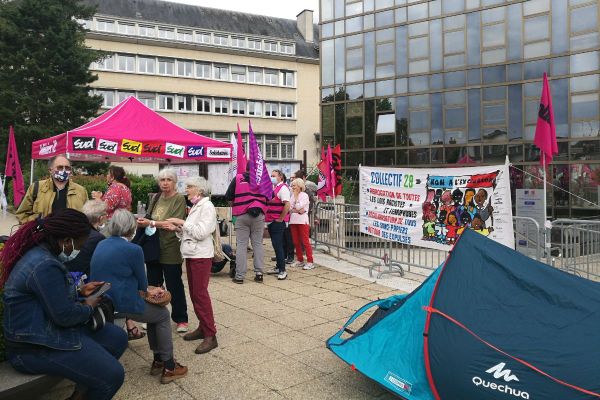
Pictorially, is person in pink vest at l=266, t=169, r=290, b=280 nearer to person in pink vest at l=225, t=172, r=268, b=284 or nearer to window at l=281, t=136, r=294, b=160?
person in pink vest at l=225, t=172, r=268, b=284

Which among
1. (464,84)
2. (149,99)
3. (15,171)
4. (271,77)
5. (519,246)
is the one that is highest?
(271,77)

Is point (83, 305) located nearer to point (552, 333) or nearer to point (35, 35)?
point (552, 333)

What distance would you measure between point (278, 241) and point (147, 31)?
39.0 meters

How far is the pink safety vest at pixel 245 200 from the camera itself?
25.4ft

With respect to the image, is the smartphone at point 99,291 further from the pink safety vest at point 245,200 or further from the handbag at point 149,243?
the pink safety vest at point 245,200

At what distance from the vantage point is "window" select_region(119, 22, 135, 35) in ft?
136

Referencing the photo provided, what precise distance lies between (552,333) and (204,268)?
3.03 m

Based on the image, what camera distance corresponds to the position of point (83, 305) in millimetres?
3266

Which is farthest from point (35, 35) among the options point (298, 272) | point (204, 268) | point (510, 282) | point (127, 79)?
point (510, 282)

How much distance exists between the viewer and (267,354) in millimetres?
4812

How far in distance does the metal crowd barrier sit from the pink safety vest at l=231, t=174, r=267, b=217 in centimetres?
230

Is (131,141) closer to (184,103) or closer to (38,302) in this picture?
(38,302)

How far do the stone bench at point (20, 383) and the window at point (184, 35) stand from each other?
4405cm

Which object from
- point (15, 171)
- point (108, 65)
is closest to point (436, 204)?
point (15, 171)
